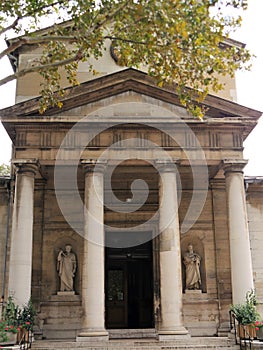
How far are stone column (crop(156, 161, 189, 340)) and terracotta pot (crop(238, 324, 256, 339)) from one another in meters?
1.54

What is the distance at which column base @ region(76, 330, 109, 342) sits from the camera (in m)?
14.3

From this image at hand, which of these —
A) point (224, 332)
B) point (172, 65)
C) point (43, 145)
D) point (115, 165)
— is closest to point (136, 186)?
point (115, 165)

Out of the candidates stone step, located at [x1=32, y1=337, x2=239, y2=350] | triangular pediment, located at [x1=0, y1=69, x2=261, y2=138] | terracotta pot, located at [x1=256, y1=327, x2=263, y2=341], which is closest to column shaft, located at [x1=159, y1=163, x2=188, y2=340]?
stone step, located at [x1=32, y1=337, x2=239, y2=350]

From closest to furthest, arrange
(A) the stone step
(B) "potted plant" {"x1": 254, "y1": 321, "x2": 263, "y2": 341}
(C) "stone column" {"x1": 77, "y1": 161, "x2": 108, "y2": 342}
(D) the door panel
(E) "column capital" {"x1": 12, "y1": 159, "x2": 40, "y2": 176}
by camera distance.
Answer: (B) "potted plant" {"x1": 254, "y1": 321, "x2": 263, "y2": 341}
(A) the stone step
(C) "stone column" {"x1": 77, "y1": 161, "x2": 108, "y2": 342}
(E) "column capital" {"x1": 12, "y1": 159, "x2": 40, "y2": 176}
(D) the door panel

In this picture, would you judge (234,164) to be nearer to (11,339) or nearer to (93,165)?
(93,165)

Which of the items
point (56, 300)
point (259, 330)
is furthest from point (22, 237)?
point (259, 330)

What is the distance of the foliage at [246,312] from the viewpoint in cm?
1432

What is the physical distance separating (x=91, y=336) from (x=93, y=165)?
16.9 ft

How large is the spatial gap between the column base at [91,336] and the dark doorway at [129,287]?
167 inches

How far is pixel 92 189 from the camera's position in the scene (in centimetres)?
1585

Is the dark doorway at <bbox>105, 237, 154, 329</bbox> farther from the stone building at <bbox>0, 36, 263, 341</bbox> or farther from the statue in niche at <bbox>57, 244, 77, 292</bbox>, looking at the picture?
the statue in niche at <bbox>57, 244, 77, 292</bbox>

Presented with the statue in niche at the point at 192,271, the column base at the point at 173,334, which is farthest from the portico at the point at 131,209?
the statue in niche at the point at 192,271

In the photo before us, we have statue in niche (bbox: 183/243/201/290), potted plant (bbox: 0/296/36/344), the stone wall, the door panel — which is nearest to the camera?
potted plant (bbox: 0/296/36/344)

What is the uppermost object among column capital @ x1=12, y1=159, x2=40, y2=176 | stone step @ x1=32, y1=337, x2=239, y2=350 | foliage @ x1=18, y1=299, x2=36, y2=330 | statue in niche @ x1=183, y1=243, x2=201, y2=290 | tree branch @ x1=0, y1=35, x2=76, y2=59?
tree branch @ x1=0, y1=35, x2=76, y2=59
